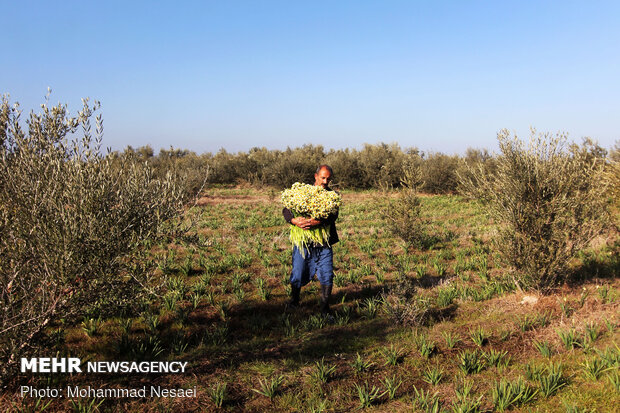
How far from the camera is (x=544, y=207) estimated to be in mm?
5691

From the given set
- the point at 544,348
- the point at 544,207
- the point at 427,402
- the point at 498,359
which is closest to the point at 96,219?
the point at 427,402

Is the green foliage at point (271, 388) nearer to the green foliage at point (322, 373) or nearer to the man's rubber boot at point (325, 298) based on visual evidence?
the green foliage at point (322, 373)

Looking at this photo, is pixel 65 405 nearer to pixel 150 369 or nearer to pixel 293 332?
pixel 150 369

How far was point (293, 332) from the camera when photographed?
4773mm

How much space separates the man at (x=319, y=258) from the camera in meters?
5.33

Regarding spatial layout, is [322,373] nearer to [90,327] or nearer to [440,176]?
[90,327]

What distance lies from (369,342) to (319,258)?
142 cm

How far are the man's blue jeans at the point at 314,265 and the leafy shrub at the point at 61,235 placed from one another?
94.8 inches

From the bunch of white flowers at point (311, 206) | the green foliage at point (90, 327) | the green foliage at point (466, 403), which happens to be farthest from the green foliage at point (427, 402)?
the green foliage at point (90, 327)

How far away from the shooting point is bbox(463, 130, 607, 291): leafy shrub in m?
5.57

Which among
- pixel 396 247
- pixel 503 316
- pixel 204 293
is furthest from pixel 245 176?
pixel 503 316

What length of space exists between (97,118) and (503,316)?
5.76m

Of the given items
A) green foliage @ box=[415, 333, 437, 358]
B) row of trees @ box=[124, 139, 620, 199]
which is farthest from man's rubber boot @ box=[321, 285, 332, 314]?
row of trees @ box=[124, 139, 620, 199]

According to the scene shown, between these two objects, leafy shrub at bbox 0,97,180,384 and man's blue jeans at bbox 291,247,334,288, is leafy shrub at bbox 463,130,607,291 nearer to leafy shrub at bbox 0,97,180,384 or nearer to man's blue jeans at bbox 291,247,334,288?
man's blue jeans at bbox 291,247,334,288
